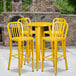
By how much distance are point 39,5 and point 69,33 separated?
154 inches

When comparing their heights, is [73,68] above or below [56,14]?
below

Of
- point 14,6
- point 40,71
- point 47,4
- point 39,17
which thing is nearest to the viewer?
point 40,71

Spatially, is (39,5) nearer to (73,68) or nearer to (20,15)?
(20,15)

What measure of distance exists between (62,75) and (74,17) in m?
4.92

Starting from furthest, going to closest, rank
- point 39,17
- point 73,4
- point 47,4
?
point 73,4 < point 47,4 < point 39,17

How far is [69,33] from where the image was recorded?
7852mm

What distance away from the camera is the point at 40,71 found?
12.3 ft

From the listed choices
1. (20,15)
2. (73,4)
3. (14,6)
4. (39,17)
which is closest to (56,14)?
(39,17)

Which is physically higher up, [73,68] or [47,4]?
[47,4]

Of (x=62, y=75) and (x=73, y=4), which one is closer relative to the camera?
(x=62, y=75)

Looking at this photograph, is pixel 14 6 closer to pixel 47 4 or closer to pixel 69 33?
pixel 47 4

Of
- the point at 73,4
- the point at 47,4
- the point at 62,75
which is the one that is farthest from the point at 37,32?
the point at 73,4

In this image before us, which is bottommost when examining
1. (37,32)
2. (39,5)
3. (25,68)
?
(25,68)

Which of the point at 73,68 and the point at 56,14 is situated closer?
the point at 73,68
